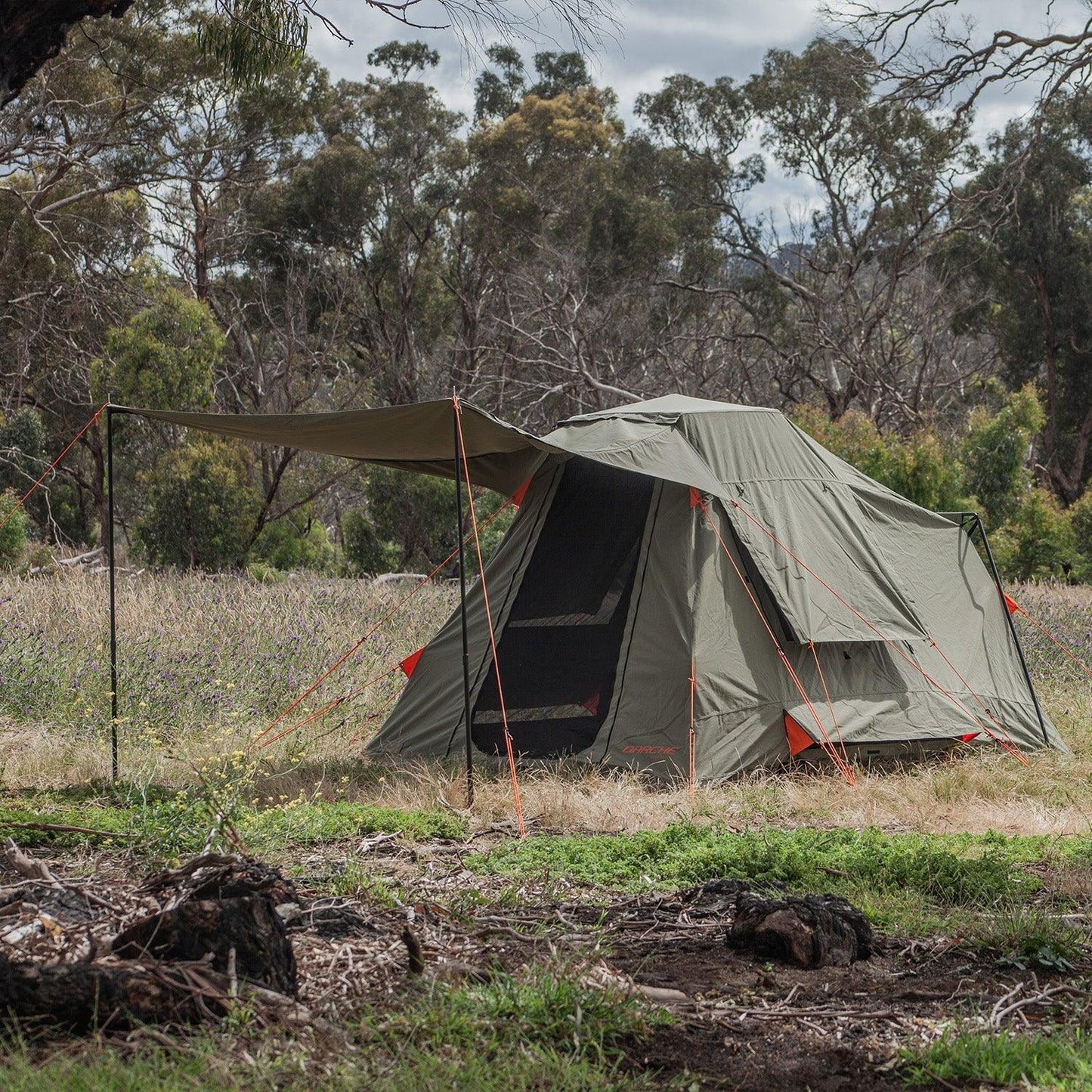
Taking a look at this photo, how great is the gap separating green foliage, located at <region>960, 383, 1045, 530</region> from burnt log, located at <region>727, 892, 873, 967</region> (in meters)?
14.3

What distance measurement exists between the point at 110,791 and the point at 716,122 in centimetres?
2048

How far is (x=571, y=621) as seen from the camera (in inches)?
275

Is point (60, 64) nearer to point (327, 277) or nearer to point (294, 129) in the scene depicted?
point (294, 129)

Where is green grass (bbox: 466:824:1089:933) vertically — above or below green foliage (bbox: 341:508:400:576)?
below

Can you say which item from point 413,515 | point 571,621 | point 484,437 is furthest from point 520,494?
point 413,515

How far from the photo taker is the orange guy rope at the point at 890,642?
6695 mm

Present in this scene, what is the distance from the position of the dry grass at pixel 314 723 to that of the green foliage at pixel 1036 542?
4.62 metres

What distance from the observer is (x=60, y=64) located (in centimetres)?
1683

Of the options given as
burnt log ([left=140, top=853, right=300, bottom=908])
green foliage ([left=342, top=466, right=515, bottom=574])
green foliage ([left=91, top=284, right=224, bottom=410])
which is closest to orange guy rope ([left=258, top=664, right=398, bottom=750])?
burnt log ([left=140, top=853, right=300, bottom=908])

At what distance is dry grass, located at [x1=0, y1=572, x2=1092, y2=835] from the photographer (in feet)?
18.8

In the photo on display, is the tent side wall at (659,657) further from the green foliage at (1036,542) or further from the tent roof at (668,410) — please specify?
the green foliage at (1036,542)

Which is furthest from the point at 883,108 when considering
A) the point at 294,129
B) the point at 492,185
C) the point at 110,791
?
the point at 110,791

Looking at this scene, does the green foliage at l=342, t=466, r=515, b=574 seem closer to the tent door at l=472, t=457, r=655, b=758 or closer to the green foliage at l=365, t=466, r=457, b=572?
the green foliage at l=365, t=466, r=457, b=572

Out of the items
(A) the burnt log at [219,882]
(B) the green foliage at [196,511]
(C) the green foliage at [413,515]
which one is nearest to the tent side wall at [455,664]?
(A) the burnt log at [219,882]
